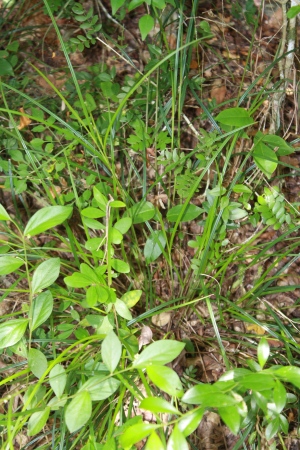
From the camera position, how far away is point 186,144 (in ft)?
5.06

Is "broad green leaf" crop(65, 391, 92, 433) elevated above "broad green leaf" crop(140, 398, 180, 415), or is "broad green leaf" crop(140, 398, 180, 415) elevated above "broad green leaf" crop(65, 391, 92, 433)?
"broad green leaf" crop(140, 398, 180, 415)

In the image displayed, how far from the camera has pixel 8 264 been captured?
29.3 inches

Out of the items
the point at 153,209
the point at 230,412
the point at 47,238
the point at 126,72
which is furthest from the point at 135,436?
the point at 126,72

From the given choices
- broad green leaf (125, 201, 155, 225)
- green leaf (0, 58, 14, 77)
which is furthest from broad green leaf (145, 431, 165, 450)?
green leaf (0, 58, 14, 77)

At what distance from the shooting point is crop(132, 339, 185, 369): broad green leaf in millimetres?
626

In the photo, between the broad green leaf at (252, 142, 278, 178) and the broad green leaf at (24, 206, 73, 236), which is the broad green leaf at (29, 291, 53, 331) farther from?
the broad green leaf at (252, 142, 278, 178)

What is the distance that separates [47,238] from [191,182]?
0.58 meters

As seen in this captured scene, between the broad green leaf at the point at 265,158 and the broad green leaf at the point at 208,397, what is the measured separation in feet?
1.71

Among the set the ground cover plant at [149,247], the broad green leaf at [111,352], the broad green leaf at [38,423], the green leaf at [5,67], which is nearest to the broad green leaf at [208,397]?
the ground cover plant at [149,247]

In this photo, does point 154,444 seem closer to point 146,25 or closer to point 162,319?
point 162,319

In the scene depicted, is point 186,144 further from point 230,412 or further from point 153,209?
point 230,412

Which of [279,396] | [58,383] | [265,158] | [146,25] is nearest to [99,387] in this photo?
[58,383]

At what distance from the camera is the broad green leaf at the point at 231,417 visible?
1.91ft

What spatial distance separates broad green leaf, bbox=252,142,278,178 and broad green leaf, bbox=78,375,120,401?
0.54 m
